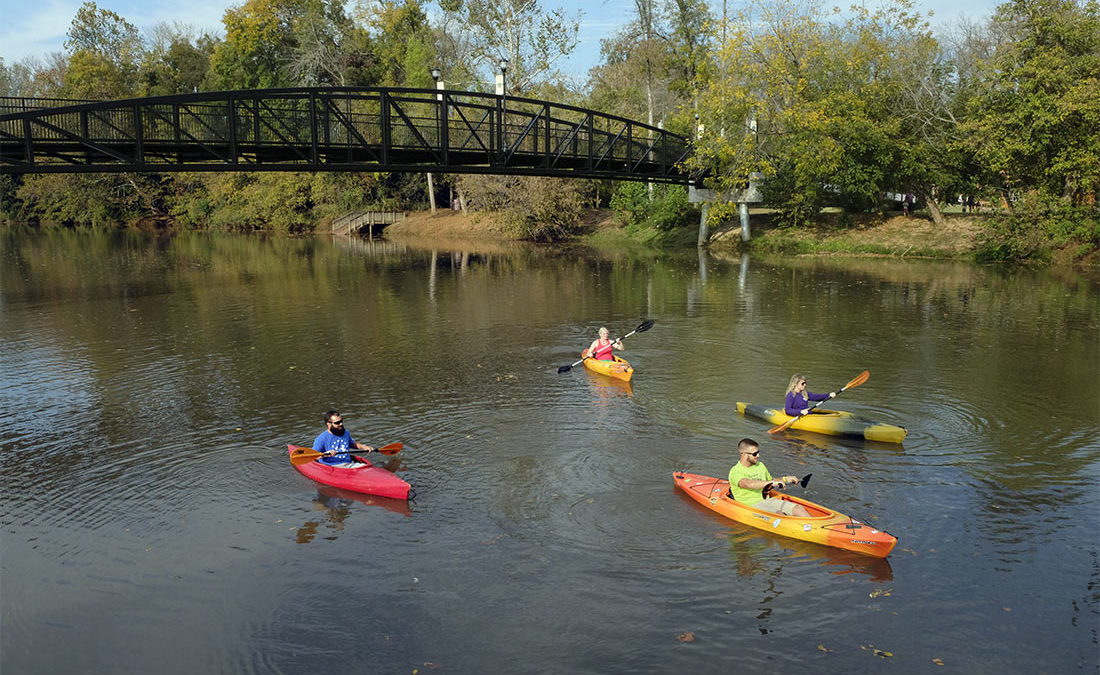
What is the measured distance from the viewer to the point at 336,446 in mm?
13922

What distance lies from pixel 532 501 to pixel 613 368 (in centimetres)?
779

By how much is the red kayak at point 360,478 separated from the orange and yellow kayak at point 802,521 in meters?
4.32

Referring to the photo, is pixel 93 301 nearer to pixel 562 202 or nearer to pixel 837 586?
pixel 837 586

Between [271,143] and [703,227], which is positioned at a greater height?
[271,143]

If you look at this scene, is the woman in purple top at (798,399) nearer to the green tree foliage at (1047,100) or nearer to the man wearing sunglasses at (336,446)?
the man wearing sunglasses at (336,446)

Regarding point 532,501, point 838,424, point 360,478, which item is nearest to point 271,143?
point 360,478

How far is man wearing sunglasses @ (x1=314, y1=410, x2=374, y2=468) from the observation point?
13812 millimetres

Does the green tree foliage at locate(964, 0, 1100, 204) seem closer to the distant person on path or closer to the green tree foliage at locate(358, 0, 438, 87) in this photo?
the distant person on path

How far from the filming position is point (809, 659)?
29.6ft

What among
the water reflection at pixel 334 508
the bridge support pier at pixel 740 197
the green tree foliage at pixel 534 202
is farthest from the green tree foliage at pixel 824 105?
the water reflection at pixel 334 508

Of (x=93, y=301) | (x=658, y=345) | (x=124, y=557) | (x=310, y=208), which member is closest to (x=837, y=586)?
(x=124, y=557)

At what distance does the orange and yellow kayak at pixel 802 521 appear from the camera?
11.0m

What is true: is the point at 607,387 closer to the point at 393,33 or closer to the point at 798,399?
the point at 798,399

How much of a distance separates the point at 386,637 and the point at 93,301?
28.5 metres
